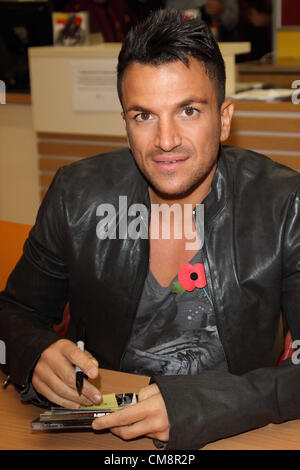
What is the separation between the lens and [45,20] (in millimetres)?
4844

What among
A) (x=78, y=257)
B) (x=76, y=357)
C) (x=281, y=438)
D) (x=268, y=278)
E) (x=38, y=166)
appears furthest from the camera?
(x=38, y=166)

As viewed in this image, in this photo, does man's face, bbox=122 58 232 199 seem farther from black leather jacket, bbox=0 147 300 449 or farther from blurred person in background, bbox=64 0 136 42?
blurred person in background, bbox=64 0 136 42

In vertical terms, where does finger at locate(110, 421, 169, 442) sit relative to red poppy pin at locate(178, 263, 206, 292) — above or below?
below

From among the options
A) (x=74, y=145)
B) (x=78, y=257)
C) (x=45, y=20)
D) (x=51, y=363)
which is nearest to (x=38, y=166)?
(x=74, y=145)

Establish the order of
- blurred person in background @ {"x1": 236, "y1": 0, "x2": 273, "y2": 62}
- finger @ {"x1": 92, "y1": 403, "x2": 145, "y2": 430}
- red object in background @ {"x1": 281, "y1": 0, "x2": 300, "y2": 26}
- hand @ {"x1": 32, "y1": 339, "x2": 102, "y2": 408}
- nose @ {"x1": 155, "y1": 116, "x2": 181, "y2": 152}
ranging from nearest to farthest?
finger @ {"x1": 92, "y1": 403, "x2": 145, "y2": 430} < hand @ {"x1": 32, "y1": 339, "x2": 102, "y2": 408} < nose @ {"x1": 155, "y1": 116, "x2": 181, "y2": 152} < red object in background @ {"x1": 281, "y1": 0, "x2": 300, "y2": 26} < blurred person in background @ {"x1": 236, "y1": 0, "x2": 273, "y2": 62}

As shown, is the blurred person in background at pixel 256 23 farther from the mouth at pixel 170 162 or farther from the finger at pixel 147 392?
the finger at pixel 147 392

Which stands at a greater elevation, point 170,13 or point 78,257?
point 170,13

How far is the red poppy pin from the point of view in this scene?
1741 millimetres

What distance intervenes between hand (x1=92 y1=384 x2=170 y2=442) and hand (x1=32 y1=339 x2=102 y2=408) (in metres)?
0.09

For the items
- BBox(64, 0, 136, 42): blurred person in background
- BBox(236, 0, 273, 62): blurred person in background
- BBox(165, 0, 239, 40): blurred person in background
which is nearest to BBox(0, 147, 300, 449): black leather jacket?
BBox(64, 0, 136, 42): blurred person in background

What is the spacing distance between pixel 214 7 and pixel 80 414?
6014mm

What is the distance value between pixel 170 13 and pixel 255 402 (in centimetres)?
101

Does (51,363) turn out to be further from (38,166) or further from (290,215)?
(38,166)

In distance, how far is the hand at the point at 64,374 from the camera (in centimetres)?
140
